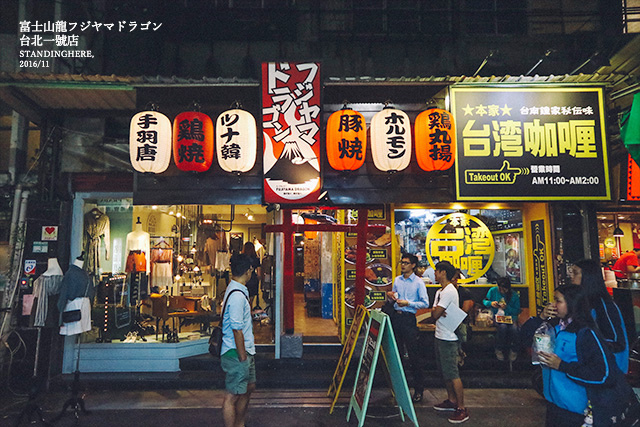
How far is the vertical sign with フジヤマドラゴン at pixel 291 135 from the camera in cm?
697

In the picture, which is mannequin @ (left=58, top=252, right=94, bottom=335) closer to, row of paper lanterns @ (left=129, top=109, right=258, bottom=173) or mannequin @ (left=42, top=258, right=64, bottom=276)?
mannequin @ (left=42, top=258, right=64, bottom=276)

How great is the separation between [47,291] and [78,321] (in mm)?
967

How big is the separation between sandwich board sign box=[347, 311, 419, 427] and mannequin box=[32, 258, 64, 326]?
19.9 feet

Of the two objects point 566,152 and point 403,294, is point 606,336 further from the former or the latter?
point 566,152

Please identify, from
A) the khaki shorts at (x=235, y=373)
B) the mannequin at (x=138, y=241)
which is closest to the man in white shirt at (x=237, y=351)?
the khaki shorts at (x=235, y=373)

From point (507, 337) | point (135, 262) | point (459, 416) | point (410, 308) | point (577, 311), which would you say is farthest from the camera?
point (135, 262)

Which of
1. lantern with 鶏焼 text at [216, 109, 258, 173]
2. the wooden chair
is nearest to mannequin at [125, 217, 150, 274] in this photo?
the wooden chair

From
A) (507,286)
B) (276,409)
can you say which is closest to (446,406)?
(276,409)

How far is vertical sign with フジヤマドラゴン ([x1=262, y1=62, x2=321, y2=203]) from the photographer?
697 cm

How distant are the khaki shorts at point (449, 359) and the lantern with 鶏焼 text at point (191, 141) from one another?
5.35 metres

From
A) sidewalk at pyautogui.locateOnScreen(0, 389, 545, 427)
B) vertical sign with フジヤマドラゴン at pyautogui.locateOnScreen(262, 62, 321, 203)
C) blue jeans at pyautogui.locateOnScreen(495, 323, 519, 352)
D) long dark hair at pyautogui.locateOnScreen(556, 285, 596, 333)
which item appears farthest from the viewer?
blue jeans at pyautogui.locateOnScreen(495, 323, 519, 352)

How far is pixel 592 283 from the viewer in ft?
11.8

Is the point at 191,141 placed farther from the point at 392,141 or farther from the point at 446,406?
the point at 446,406

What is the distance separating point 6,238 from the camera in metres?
7.99
